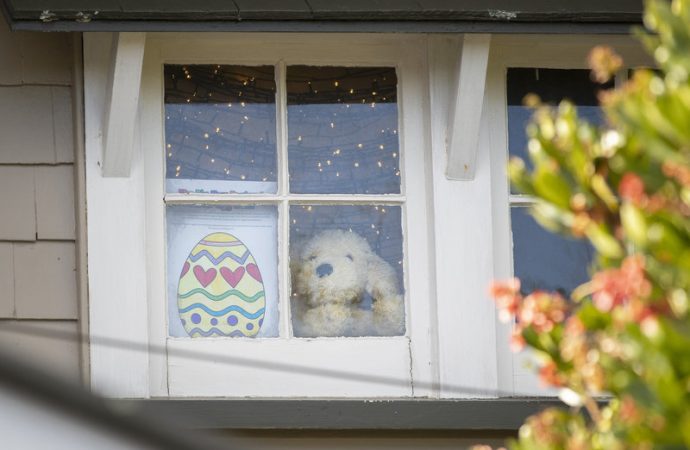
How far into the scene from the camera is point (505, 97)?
405 cm

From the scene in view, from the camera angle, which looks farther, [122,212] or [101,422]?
[122,212]

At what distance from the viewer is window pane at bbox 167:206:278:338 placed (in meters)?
3.90

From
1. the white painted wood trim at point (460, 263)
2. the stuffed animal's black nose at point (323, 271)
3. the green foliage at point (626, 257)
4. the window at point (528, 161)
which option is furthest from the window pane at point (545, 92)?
the green foliage at point (626, 257)

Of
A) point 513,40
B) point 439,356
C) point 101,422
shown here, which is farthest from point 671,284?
point 513,40

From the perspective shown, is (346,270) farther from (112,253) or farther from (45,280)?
(45,280)

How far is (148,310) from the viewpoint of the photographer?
3820 millimetres

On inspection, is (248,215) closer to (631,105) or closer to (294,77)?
(294,77)

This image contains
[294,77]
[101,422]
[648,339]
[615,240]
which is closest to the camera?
[101,422]

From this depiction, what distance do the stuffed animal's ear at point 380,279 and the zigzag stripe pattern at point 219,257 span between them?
0.35 meters

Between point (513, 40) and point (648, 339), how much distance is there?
2.55m

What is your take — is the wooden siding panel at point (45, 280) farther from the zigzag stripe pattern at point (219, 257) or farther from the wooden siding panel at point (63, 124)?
the zigzag stripe pattern at point (219, 257)

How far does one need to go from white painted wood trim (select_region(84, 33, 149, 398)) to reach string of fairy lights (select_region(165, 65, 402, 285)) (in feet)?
0.67

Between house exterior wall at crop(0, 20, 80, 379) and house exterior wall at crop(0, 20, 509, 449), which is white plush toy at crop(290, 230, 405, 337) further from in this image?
house exterior wall at crop(0, 20, 80, 379)

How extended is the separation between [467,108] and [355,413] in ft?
2.86
